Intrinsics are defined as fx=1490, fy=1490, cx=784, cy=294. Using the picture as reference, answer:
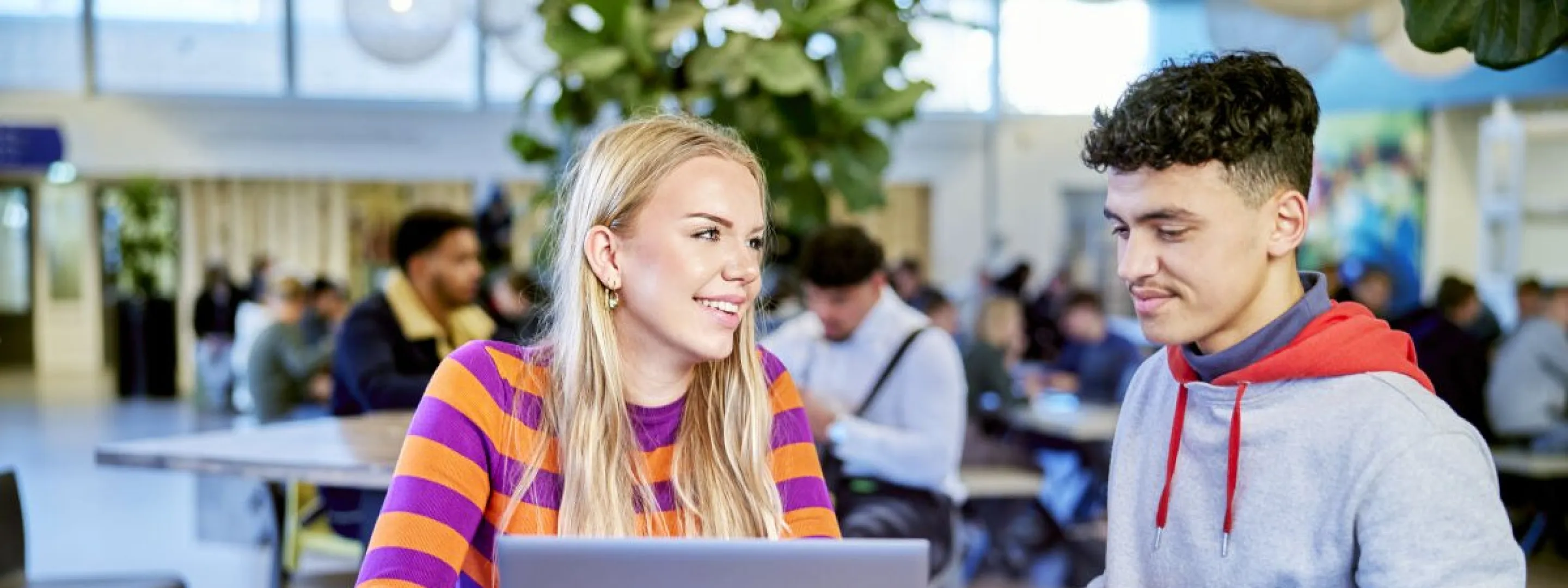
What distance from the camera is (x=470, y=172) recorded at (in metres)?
14.9

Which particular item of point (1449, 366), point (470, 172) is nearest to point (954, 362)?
point (1449, 366)

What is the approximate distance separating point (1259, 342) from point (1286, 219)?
13cm

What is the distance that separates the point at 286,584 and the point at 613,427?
11.7 ft

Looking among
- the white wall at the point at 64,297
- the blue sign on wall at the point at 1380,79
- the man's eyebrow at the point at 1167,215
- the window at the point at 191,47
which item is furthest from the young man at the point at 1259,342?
the white wall at the point at 64,297

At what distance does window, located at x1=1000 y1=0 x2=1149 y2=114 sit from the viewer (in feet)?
53.1

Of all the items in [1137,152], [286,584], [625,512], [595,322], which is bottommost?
[286,584]

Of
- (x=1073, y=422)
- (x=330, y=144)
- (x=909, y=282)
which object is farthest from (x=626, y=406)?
(x=330, y=144)

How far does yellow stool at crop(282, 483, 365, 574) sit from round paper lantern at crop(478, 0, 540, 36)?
174cm

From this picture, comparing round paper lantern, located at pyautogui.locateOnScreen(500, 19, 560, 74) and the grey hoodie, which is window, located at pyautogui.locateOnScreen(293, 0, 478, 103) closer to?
round paper lantern, located at pyautogui.locateOnScreen(500, 19, 560, 74)

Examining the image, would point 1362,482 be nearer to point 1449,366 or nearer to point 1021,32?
point 1449,366

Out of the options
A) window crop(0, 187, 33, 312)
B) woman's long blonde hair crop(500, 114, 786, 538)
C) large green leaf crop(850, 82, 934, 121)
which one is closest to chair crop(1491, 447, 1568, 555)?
large green leaf crop(850, 82, 934, 121)

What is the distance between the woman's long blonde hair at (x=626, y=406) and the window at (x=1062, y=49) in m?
14.5

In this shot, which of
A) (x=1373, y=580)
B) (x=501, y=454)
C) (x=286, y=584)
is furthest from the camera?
(x=286, y=584)

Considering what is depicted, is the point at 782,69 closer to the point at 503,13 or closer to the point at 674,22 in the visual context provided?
the point at 674,22
